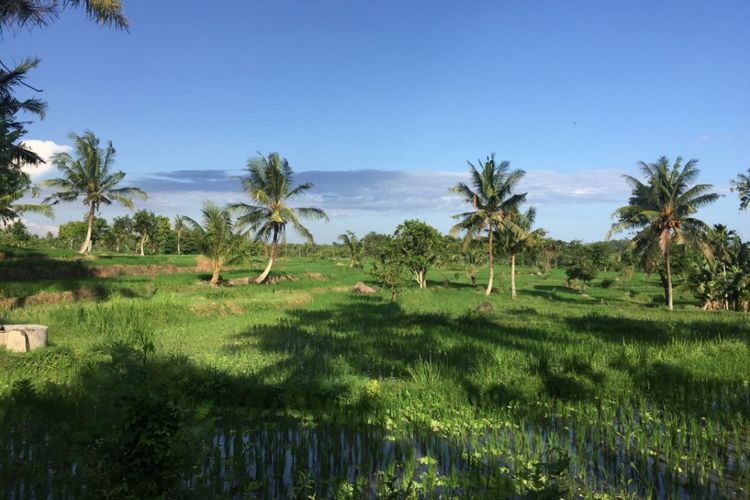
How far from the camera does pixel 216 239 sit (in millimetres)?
24625

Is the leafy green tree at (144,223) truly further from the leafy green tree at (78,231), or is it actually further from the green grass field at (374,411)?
the green grass field at (374,411)

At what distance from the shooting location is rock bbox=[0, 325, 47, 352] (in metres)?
8.73

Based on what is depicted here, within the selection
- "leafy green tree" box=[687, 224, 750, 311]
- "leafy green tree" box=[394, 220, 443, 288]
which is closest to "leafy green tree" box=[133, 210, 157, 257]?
"leafy green tree" box=[394, 220, 443, 288]

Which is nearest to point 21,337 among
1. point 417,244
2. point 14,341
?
point 14,341

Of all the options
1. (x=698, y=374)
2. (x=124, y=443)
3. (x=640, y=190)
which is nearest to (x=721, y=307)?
(x=640, y=190)

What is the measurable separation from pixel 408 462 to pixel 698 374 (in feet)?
23.1

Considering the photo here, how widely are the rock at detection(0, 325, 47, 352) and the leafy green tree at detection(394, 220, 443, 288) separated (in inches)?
988

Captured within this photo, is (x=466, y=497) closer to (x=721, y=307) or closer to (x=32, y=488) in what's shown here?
(x=32, y=488)

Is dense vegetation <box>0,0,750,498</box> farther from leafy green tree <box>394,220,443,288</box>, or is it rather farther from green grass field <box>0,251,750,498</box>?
Result: leafy green tree <box>394,220,443,288</box>

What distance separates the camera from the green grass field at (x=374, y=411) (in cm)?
387

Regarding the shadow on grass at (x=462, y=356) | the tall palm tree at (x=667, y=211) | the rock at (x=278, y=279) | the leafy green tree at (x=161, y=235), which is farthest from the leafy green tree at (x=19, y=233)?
the tall palm tree at (x=667, y=211)

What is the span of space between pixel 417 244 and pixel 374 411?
27.7m

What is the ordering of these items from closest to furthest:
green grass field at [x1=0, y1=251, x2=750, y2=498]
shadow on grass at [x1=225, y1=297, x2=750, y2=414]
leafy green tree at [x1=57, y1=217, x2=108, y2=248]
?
green grass field at [x1=0, y1=251, x2=750, y2=498] → shadow on grass at [x1=225, y1=297, x2=750, y2=414] → leafy green tree at [x1=57, y1=217, x2=108, y2=248]

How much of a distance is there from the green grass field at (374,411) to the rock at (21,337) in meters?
0.87
